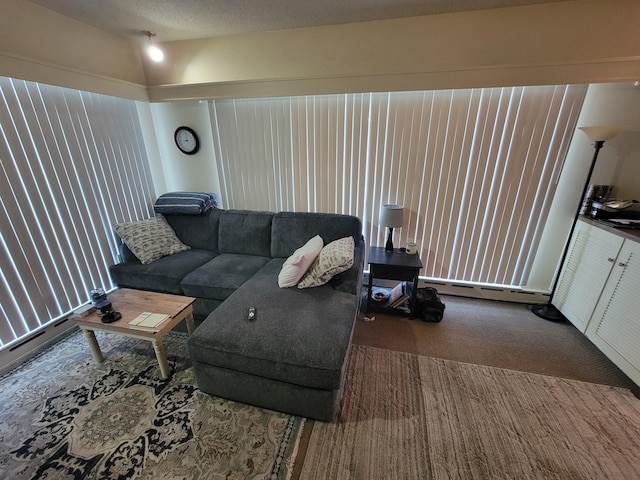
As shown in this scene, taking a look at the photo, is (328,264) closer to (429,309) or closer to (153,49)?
(429,309)

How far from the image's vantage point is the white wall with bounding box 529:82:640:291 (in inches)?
80.0

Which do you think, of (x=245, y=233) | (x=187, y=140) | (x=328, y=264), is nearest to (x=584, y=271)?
(x=328, y=264)

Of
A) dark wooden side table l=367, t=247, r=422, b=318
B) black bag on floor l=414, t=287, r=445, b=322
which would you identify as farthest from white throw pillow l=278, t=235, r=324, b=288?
black bag on floor l=414, t=287, r=445, b=322

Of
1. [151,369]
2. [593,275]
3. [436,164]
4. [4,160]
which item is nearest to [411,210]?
[436,164]

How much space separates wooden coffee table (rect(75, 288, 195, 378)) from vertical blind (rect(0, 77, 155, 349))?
600 millimetres

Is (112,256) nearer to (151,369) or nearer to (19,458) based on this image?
(151,369)

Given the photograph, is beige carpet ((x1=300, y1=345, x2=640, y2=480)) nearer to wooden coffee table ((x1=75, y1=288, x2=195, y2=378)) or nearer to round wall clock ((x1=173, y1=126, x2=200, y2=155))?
wooden coffee table ((x1=75, y1=288, x2=195, y2=378))

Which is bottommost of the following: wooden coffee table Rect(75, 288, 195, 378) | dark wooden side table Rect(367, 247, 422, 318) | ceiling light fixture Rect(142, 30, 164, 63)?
wooden coffee table Rect(75, 288, 195, 378)

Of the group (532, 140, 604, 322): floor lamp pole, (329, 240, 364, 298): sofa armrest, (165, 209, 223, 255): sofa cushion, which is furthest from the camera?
(165, 209, 223, 255): sofa cushion

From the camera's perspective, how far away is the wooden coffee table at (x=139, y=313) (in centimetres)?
173

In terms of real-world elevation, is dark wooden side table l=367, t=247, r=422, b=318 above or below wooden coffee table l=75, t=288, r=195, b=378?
above

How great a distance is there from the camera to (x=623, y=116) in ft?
6.72

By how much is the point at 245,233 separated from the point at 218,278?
633mm

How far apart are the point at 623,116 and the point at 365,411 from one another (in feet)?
9.94
